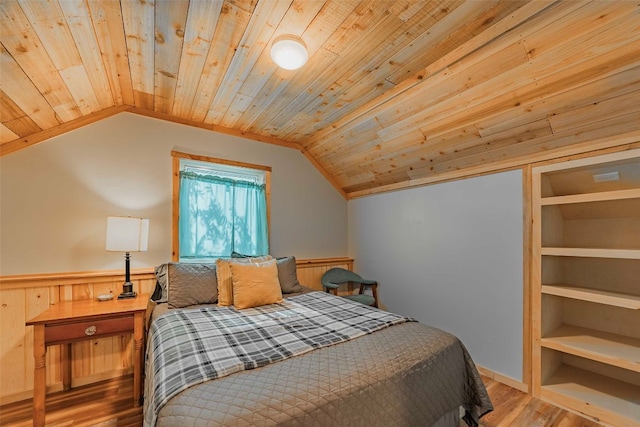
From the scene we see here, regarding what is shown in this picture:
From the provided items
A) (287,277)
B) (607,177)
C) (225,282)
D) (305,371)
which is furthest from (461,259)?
(225,282)

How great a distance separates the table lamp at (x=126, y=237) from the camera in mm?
2049

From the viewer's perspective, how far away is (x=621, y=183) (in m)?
1.94

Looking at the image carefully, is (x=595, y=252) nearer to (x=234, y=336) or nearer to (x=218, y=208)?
(x=234, y=336)

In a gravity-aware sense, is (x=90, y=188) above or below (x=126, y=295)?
above

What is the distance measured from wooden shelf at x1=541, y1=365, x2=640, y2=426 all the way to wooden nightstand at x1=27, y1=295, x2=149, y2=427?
2953 millimetres

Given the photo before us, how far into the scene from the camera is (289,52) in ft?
5.29

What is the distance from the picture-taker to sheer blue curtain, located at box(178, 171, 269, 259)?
2.74m

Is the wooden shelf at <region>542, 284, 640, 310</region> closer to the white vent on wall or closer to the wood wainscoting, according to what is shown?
the white vent on wall

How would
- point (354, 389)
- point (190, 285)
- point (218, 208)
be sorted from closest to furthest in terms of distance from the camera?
point (354, 389) < point (190, 285) < point (218, 208)

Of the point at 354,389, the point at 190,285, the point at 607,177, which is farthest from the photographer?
the point at 190,285

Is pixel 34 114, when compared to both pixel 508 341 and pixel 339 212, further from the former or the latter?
pixel 508 341

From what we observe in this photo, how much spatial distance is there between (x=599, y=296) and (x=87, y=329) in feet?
11.0

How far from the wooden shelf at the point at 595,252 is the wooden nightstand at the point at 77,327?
296cm

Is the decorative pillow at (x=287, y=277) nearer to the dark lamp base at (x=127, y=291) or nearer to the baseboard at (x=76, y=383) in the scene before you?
the dark lamp base at (x=127, y=291)
